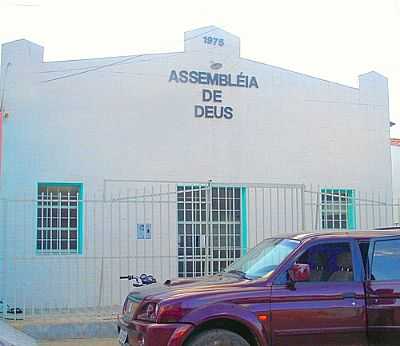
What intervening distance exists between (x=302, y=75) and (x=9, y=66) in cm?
641

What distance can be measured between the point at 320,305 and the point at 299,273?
0.42 m

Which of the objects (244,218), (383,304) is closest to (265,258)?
(383,304)

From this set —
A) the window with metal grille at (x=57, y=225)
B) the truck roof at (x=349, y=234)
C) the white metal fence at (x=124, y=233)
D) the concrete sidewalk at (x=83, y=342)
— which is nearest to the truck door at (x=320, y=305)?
the truck roof at (x=349, y=234)

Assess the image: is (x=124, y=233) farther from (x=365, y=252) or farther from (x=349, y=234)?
(x=365, y=252)

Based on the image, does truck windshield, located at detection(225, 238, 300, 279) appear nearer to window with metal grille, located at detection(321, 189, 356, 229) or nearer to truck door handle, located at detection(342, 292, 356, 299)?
truck door handle, located at detection(342, 292, 356, 299)

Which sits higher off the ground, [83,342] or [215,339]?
[215,339]

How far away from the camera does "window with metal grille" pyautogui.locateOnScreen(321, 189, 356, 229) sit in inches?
595

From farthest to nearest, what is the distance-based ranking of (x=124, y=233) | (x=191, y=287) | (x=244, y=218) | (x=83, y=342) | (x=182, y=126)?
(x=244, y=218) < (x=182, y=126) < (x=124, y=233) < (x=83, y=342) < (x=191, y=287)

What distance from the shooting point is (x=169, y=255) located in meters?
13.7

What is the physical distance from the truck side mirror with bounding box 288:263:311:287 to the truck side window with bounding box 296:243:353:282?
19 cm

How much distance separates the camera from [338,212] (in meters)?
15.4

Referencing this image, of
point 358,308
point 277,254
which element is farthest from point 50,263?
point 358,308

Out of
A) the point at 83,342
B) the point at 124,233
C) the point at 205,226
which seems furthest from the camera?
the point at 205,226

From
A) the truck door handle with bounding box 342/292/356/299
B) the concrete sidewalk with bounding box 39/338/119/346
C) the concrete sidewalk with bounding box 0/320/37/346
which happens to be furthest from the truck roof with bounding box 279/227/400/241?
the concrete sidewalk with bounding box 0/320/37/346
